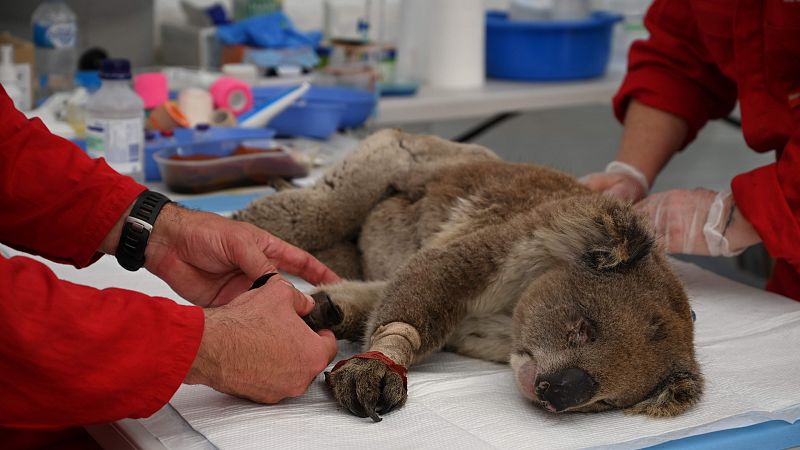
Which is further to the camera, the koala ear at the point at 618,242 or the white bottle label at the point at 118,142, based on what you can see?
the white bottle label at the point at 118,142

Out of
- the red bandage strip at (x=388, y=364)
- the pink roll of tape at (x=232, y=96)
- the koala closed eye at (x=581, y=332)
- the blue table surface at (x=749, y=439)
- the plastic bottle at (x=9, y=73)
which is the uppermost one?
the plastic bottle at (x=9, y=73)

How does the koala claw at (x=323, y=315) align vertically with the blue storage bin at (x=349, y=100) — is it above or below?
below

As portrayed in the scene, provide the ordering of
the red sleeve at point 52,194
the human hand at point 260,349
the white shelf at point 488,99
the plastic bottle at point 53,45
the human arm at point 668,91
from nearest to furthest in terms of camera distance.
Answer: the human hand at point 260,349 → the red sleeve at point 52,194 → the human arm at point 668,91 → the plastic bottle at point 53,45 → the white shelf at point 488,99

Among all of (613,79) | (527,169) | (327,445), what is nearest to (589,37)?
(613,79)

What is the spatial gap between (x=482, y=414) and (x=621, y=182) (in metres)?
1.11

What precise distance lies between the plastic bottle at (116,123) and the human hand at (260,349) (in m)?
1.09

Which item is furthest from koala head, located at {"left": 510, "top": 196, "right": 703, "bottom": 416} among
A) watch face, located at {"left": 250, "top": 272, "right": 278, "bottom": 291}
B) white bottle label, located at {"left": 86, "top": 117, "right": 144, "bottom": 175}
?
white bottle label, located at {"left": 86, "top": 117, "right": 144, "bottom": 175}

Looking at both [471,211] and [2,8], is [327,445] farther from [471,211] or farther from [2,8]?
[2,8]

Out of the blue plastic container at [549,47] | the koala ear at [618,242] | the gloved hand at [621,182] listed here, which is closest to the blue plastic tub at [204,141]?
the gloved hand at [621,182]

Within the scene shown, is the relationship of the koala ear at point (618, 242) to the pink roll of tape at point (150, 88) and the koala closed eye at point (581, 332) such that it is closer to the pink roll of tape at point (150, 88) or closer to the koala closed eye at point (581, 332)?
the koala closed eye at point (581, 332)

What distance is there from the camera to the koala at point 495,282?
1.40 meters

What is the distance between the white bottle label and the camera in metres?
2.34

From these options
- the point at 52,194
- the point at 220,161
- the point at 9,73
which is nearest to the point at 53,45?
the point at 9,73

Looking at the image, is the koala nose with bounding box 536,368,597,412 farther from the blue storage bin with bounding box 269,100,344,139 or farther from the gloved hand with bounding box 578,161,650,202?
the blue storage bin with bounding box 269,100,344,139
